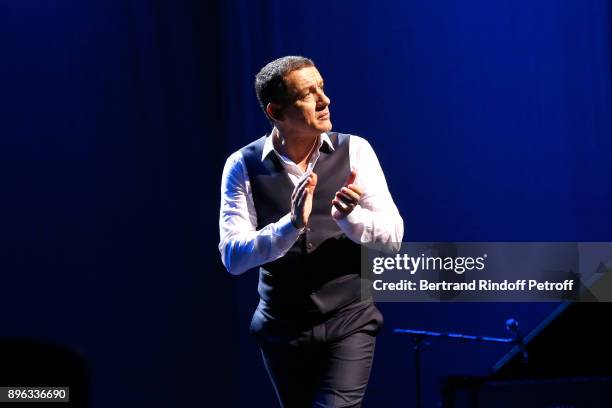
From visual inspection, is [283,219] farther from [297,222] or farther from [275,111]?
[275,111]

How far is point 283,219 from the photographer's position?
2.70 meters

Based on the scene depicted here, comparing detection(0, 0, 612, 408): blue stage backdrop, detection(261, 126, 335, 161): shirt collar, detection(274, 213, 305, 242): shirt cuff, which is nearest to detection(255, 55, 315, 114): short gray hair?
detection(261, 126, 335, 161): shirt collar

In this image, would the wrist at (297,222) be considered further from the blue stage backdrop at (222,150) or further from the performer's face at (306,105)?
the blue stage backdrop at (222,150)

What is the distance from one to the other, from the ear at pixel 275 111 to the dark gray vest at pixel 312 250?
0.12 m

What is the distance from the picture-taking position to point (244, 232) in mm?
2875

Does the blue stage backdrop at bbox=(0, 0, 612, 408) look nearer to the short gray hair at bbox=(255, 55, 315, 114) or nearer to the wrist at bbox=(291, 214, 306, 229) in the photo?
the short gray hair at bbox=(255, 55, 315, 114)

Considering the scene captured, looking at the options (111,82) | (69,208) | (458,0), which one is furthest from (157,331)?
(458,0)

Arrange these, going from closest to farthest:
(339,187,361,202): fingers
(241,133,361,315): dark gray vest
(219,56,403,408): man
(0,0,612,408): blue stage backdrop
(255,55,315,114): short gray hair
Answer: (339,187,361,202): fingers
(219,56,403,408): man
(241,133,361,315): dark gray vest
(255,55,315,114): short gray hair
(0,0,612,408): blue stage backdrop

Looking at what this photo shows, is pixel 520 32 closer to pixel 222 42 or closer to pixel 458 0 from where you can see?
pixel 458 0

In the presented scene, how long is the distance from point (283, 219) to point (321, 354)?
45 centimetres

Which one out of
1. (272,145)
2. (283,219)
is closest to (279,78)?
(272,145)

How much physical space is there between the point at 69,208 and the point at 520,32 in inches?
87.2

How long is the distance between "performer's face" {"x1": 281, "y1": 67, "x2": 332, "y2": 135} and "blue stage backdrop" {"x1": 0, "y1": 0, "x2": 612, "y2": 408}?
4.69ft

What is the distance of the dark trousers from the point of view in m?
2.74
